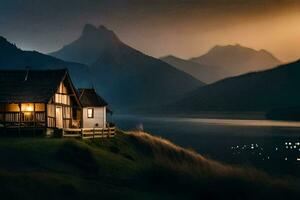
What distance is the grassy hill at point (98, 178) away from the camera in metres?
41.3

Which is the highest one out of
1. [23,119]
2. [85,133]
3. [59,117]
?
[59,117]

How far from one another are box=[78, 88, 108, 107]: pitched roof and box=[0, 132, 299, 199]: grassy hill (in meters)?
16.7

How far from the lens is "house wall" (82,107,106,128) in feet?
269

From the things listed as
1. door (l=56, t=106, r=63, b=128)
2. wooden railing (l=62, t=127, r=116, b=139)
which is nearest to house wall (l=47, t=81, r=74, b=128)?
door (l=56, t=106, r=63, b=128)

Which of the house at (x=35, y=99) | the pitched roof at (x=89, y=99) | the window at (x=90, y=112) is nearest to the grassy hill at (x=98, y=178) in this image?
the house at (x=35, y=99)

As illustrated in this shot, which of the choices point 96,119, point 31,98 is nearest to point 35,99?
point 31,98

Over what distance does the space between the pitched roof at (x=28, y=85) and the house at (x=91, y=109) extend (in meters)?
8.82

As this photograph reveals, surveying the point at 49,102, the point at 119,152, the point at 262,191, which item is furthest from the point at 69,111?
the point at 262,191

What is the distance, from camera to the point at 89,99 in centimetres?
8338

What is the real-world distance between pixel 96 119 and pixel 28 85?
14.1m

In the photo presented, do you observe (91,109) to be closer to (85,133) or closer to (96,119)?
(96,119)

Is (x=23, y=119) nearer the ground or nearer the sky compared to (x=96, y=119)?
nearer the sky

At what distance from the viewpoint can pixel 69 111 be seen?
262 ft

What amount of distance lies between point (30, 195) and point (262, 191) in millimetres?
19536
